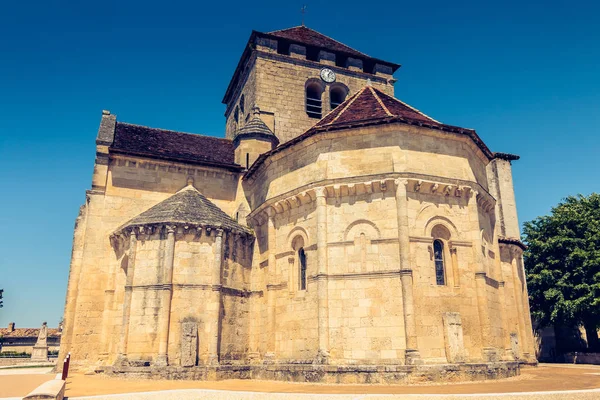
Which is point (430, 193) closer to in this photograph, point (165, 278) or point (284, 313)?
point (284, 313)

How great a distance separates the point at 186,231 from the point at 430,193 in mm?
10178

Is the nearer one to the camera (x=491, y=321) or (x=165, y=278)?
(x=491, y=321)

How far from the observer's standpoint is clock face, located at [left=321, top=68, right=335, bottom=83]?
29.9 meters

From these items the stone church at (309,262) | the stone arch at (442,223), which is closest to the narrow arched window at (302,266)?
the stone church at (309,262)

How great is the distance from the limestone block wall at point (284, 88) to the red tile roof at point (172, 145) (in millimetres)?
3283

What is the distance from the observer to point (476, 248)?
674 inches

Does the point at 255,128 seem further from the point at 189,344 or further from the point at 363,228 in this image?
the point at 189,344

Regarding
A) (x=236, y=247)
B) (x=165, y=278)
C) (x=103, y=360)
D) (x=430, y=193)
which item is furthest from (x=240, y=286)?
(x=430, y=193)

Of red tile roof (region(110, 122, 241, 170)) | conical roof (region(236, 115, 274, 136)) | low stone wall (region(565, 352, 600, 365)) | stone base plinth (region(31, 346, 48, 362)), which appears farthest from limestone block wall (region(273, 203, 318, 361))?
stone base plinth (region(31, 346, 48, 362))

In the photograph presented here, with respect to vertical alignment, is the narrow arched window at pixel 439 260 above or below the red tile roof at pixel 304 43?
below

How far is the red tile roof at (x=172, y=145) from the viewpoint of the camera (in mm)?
24000

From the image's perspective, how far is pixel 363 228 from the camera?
1722cm

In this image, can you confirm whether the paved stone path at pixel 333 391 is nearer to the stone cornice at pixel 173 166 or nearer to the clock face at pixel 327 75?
the stone cornice at pixel 173 166

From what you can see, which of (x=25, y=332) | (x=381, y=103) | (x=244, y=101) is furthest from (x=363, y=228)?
(x=25, y=332)
